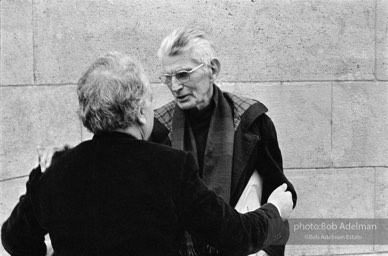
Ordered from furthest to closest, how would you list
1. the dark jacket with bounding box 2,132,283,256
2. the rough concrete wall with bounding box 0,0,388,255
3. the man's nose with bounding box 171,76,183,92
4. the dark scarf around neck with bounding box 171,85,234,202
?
the rough concrete wall with bounding box 0,0,388,255 → the man's nose with bounding box 171,76,183,92 → the dark scarf around neck with bounding box 171,85,234,202 → the dark jacket with bounding box 2,132,283,256

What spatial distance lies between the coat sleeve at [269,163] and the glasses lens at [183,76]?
0.38 m

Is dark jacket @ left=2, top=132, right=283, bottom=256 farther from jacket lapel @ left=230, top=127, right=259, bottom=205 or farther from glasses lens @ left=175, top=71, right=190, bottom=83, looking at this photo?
glasses lens @ left=175, top=71, right=190, bottom=83

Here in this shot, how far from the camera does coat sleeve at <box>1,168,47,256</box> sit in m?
2.32

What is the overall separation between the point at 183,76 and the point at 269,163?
56 cm

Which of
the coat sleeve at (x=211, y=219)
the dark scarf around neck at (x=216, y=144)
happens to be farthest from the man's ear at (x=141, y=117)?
the dark scarf around neck at (x=216, y=144)

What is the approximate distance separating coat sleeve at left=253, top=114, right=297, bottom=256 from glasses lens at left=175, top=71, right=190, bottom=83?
0.38 metres

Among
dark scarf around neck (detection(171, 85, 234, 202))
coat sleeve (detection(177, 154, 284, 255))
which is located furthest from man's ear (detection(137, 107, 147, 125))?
dark scarf around neck (detection(171, 85, 234, 202))

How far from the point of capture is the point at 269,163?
10.3 ft

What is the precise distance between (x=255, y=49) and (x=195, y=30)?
207 centimetres

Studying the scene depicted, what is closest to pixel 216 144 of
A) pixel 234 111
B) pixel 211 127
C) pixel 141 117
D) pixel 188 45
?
pixel 211 127

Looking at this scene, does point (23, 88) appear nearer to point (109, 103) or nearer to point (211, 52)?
point (211, 52)

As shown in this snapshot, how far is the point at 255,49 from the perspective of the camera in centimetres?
515

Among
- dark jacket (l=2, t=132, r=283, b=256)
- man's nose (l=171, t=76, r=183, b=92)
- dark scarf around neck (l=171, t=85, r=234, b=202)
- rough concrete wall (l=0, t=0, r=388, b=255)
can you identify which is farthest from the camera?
rough concrete wall (l=0, t=0, r=388, b=255)

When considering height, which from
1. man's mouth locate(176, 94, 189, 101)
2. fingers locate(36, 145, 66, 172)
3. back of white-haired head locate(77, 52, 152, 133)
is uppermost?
back of white-haired head locate(77, 52, 152, 133)
